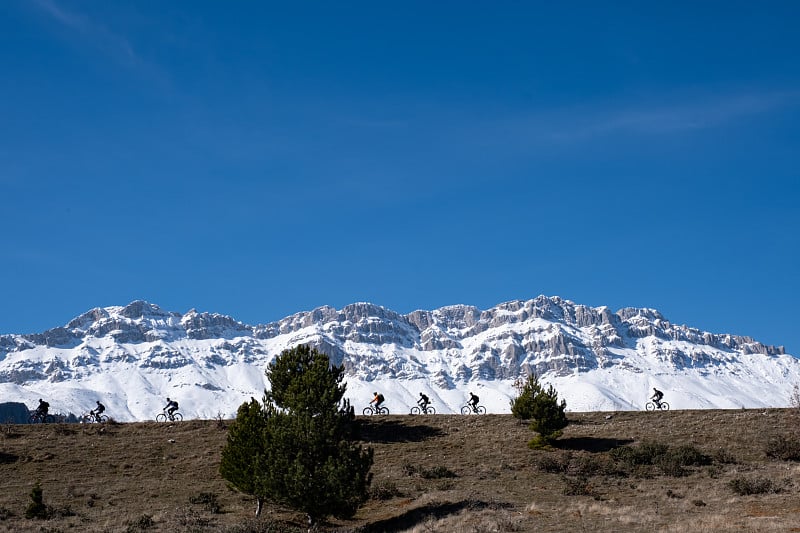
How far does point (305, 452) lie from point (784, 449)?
32.3 meters

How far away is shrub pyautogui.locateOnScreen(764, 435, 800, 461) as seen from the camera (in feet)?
157

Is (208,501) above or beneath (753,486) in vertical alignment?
beneath

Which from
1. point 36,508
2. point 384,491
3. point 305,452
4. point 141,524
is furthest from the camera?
point 384,491

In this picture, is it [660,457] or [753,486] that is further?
[660,457]

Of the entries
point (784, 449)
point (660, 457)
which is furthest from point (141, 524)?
point (784, 449)

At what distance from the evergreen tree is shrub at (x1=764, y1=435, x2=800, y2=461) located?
28.5 metres

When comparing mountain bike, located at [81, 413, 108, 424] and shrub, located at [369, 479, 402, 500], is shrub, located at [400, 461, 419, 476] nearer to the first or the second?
shrub, located at [369, 479, 402, 500]

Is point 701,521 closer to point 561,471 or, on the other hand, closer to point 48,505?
point 561,471

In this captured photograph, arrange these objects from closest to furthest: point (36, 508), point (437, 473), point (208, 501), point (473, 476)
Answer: point (36, 508), point (208, 501), point (473, 476), point (437, 473)

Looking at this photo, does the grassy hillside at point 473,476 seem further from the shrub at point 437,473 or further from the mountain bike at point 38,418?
the mountain bike at point 38,418

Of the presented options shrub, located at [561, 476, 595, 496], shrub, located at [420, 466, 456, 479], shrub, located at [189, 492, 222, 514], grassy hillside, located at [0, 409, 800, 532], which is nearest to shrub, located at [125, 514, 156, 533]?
grassy hillside, located at [0, 409, 800, 532]

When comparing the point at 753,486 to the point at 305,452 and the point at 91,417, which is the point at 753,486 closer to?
the point at 305,452

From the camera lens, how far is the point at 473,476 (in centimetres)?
4747

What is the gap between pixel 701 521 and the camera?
3200cm
